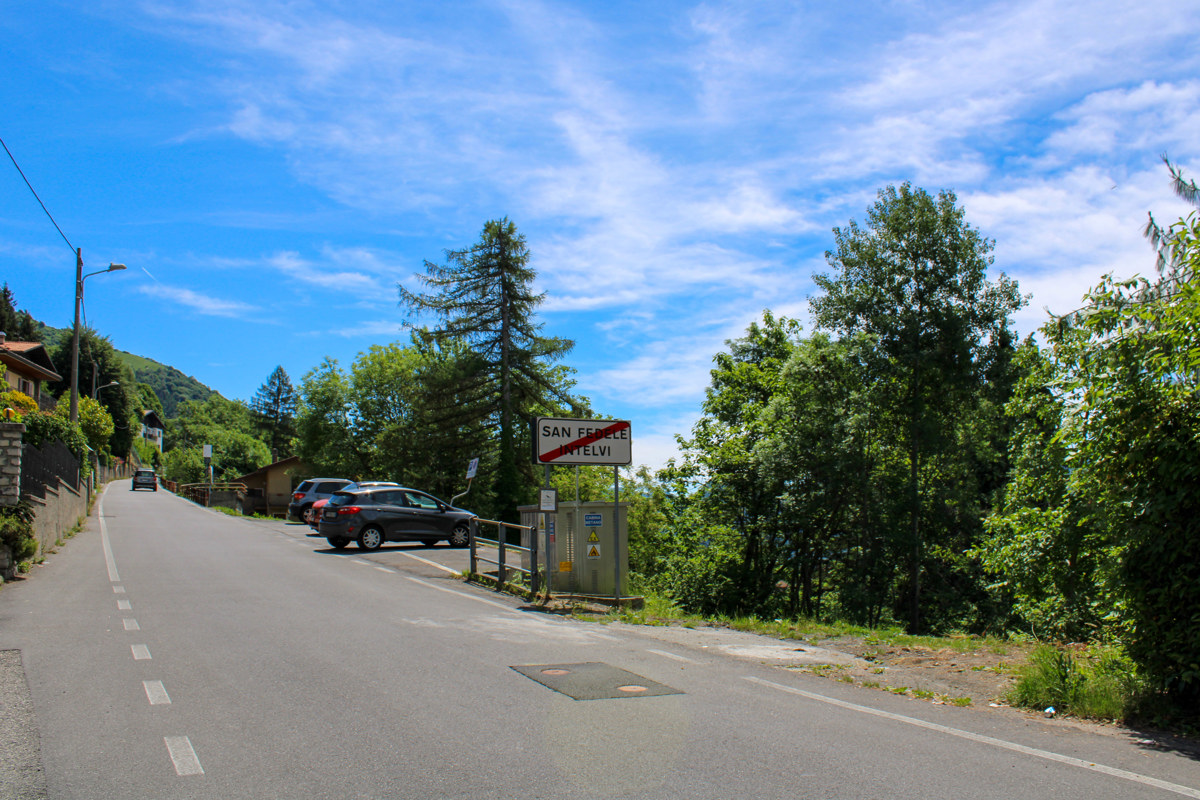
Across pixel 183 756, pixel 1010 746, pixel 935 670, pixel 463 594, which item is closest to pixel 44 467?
pixel 463 594

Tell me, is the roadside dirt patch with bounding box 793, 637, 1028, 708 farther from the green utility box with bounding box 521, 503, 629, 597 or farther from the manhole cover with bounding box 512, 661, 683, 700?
the green utility box with bounding box 521, 503, 629, 597

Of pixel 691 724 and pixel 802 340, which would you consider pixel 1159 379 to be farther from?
pixel 802 340

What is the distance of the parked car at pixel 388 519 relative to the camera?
21359 millimetres

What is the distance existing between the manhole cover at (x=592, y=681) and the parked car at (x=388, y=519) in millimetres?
14320

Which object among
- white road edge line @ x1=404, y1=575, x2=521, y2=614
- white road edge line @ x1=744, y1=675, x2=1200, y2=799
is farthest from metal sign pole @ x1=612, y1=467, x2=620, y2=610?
white road edge line @ x1=744, y1=675, x2=1200, y2=799

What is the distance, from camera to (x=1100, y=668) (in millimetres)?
6656

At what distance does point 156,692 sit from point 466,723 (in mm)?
2704

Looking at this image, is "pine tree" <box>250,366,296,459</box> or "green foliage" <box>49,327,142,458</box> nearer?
"green foliage" <box>49,327,142,458</box>

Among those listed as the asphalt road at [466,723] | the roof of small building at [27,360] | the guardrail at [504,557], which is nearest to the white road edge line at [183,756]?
the asphalt road at [466,723]

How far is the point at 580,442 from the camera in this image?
1309 cm

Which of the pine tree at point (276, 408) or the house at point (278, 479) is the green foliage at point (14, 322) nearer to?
the house at point (278, 479)

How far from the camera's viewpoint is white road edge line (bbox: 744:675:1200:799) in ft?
14.9

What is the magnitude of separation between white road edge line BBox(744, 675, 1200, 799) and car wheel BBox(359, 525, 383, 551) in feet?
53.5

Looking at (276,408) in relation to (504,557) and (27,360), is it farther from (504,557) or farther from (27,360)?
(504,557)
